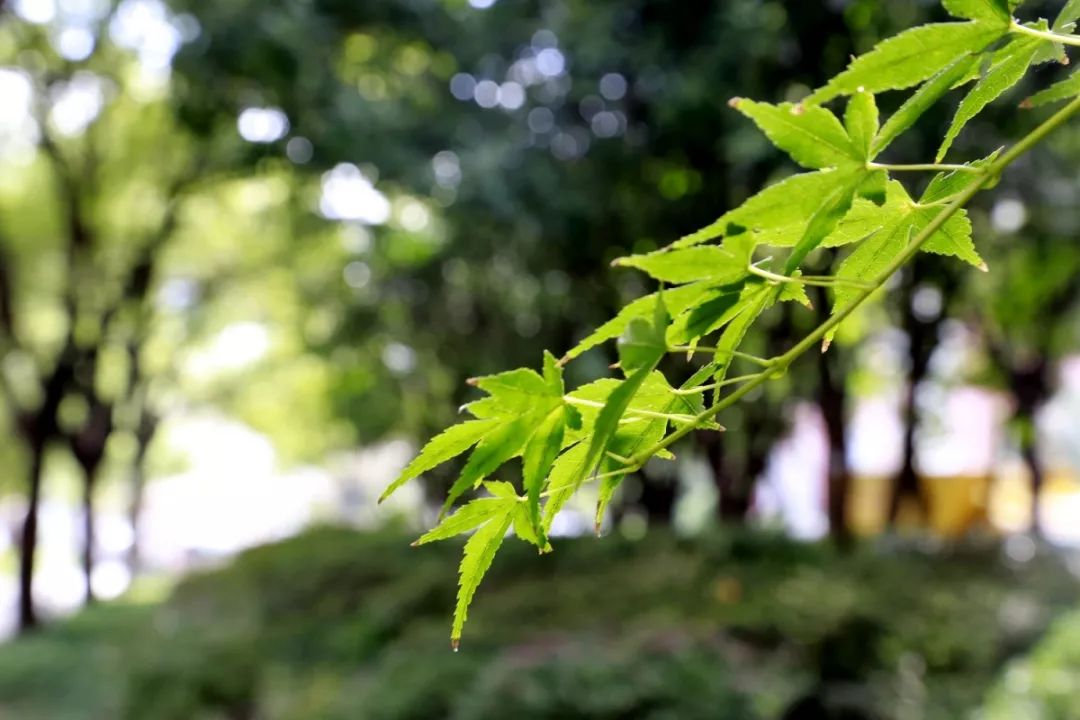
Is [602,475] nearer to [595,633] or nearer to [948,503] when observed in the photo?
[595,633]

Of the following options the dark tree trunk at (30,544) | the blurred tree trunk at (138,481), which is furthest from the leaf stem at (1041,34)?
the blurred tree trunk at (138,481)

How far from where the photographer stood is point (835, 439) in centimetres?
823

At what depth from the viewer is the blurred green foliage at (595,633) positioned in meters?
4.43

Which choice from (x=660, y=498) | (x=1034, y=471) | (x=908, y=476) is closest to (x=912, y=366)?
(x=908, y=476)

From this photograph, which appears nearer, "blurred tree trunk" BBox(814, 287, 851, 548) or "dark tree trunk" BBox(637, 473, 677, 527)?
"blurred tree trunk" BBox(814, 287, 851, 548)

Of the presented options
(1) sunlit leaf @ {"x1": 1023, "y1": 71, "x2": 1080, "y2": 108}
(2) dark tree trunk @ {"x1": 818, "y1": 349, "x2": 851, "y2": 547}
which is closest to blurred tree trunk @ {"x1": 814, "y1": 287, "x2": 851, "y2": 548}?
(2) dark tree trunk @ {"x1": 818, "y1": 349, "x2": 851, "y2": 547}

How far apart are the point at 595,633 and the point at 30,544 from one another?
379 inches

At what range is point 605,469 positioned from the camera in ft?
2.05

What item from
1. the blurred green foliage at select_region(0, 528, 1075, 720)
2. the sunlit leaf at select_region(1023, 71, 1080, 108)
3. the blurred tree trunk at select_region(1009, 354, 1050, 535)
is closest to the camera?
the sunlit leaf at select_region(1023, 71, 1080, 108)

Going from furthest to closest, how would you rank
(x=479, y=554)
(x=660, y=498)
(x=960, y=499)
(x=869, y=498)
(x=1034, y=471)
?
(x=869, y=498)
(x=960, y=499)
(x=1034, y=471)
(x=660, y=498)
(x=479, y=554)

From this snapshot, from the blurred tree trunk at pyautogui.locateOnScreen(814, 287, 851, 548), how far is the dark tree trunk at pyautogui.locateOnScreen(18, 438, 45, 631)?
9398mm

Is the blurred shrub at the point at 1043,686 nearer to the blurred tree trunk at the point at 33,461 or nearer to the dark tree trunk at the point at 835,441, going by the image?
the dark tree trunk at the point at 835,441

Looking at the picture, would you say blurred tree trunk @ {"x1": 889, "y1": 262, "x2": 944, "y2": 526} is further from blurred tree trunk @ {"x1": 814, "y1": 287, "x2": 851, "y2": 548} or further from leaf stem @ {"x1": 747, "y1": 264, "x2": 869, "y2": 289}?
leaf stem @ {"x1": 747, "y1": 264, "x2": 869, "y2": 289}

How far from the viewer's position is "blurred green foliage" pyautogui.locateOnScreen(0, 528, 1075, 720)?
14.5 ft
